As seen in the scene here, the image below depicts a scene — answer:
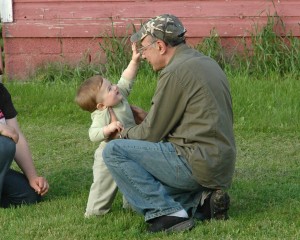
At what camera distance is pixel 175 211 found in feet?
17.8

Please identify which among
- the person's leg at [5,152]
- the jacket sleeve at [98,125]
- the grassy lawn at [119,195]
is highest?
the jacket sleeve at [98,125]

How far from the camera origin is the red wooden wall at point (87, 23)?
424 inches

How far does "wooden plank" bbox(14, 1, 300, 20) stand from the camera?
10695 millimetres

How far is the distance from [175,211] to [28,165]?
1.46 m

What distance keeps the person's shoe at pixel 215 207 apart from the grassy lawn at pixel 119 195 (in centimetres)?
8

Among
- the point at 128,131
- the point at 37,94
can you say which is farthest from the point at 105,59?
the point at 128,131

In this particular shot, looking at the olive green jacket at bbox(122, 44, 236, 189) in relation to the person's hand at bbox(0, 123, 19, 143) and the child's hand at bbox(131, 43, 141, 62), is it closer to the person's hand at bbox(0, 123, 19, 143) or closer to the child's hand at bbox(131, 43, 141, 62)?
the child's hand at bbox(131, 43, 141, 62)

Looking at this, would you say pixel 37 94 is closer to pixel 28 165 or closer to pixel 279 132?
pixel 279 132

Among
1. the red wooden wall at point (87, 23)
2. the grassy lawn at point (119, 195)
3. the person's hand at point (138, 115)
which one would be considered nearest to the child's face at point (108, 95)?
the person's hand at point (138, 115)

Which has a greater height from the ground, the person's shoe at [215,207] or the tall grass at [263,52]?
the person's shoe at [215,207]

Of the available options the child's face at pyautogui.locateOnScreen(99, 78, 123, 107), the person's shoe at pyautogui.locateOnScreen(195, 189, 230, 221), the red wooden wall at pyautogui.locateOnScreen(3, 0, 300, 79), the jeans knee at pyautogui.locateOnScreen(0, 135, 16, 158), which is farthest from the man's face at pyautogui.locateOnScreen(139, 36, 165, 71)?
the red wooden wall at pyautogui.locateOnScreen(3, 0, 300, 79)

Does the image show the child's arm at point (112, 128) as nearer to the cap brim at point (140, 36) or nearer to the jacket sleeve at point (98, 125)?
the jacket sleeve at point (98, 125)

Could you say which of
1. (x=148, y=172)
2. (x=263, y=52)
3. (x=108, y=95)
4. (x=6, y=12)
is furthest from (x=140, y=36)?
(x=6, y=12)

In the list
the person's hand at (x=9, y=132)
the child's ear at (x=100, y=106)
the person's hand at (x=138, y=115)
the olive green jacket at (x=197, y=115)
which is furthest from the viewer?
the person's hand at (x=9, y=132)
